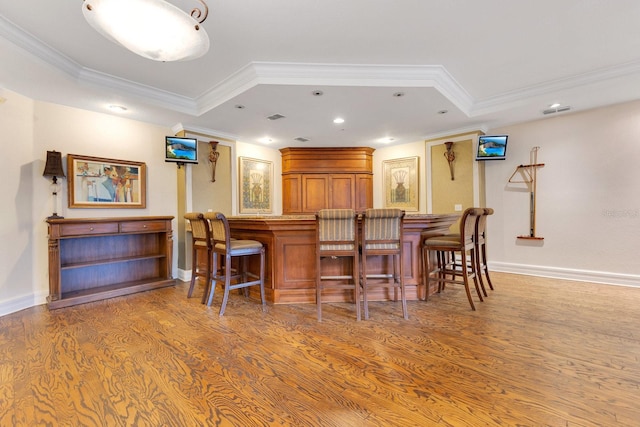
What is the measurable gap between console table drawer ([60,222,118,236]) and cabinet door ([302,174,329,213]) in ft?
10.9

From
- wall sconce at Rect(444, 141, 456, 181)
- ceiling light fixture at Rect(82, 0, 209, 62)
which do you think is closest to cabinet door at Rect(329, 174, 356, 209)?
wall sconce at Rect(444, 141, 456, 181)

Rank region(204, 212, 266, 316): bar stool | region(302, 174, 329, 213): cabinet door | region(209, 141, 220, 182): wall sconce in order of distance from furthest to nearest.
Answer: region(302, 174, 329, 213): cabinet door
region(209, 141, 220, 182): wall sconce
region(204, 212, 266, 316): bar stool

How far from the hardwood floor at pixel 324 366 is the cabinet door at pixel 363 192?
10.3ft

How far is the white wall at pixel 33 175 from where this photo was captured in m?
2.94

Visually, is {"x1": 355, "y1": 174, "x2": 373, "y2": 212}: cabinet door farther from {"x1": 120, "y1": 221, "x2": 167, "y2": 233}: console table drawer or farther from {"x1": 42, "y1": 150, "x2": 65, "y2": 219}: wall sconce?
{"x1": 42, "y1": 150, "x2": 65, "y2": 219}: wall sconce

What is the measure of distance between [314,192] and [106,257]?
368 cm

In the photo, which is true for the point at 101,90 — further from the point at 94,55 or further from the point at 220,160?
the point at 220,160

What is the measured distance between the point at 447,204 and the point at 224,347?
4381 mm

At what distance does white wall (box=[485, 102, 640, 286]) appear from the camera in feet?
11.9

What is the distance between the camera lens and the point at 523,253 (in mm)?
4383

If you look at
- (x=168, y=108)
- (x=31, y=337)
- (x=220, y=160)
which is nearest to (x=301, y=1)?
(x=168, y=108)

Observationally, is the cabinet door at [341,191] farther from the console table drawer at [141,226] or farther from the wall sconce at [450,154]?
the console table drawer at [141,226]

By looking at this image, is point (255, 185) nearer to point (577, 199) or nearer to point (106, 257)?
point (106, 257)

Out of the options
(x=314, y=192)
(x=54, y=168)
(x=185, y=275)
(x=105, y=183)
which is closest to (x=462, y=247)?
(x=314, y=192)
